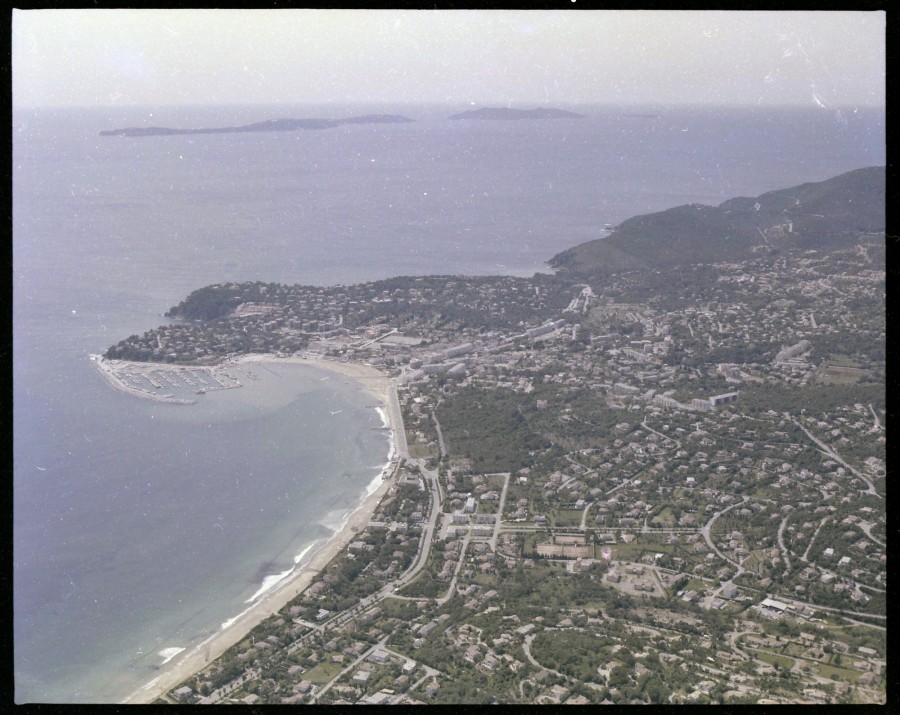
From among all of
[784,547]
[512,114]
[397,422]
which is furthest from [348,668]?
[512,114]

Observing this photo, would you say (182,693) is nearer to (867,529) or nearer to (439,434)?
(439,434)

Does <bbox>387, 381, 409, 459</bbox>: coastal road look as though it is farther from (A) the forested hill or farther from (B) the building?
(A) the forested hill

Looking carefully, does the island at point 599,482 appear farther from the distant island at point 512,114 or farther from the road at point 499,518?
the distant island at point 512,114

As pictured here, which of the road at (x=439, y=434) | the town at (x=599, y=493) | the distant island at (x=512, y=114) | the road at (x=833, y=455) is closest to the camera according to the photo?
the town at (x=599, y=493)

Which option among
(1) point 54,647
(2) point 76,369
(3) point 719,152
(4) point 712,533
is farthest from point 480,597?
(3) point 719,152

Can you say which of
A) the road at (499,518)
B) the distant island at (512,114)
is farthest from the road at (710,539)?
the distant island at (512,114)
